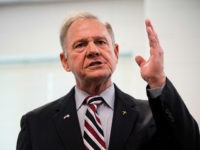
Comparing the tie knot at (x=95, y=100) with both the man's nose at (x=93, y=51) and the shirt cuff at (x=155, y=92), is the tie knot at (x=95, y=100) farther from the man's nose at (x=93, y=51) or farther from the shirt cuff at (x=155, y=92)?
the shirt cuff at (x=155, y=92)

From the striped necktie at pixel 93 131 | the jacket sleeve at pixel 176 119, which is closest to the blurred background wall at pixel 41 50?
the striped necktie at pixel 93 131

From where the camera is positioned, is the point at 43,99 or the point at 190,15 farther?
the point at 43,99

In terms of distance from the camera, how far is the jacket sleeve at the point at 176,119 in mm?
1236

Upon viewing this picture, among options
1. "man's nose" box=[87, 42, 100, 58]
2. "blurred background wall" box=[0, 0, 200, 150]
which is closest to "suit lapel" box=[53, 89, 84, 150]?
"man's nose" box=[87, 42, 100, 58]

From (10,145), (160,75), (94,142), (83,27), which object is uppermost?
(83,27)

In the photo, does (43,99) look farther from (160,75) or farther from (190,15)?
(160,75)

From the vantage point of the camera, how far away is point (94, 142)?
1427 millimetres

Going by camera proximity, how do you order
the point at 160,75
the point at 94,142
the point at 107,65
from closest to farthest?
the point at 160,75
the point at 94,142
the point at 107,65

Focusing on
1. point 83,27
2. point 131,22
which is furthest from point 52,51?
point 83,27

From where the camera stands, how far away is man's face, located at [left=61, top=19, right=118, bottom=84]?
1.52 metres

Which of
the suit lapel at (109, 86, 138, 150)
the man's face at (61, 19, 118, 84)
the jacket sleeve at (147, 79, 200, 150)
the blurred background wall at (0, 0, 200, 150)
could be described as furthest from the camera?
the blurred background wall at (0, 0, 200, 150)

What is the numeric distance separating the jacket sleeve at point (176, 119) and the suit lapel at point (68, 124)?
1.20 feet

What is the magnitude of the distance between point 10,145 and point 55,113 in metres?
1.87

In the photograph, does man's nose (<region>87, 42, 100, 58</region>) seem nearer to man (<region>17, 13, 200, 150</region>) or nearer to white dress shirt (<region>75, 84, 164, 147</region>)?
man (<region>17, 13, 200, 150</region>)
